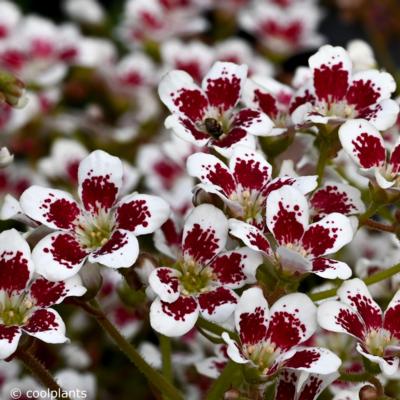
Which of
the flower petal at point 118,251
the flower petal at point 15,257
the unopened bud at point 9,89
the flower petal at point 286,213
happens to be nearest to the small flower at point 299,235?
the flower petal at point 286,213

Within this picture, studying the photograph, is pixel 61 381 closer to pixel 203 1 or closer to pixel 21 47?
pixel 21 47

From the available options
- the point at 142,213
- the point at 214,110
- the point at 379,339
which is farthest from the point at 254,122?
the point at 379,339

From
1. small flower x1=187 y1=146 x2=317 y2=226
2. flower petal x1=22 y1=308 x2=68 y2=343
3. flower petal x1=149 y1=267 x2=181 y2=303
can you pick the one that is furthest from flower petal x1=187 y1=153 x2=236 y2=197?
flower petal x1=22 y1=308 x2=68 y2=343

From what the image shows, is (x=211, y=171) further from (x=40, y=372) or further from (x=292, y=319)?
(x=40, y=372)

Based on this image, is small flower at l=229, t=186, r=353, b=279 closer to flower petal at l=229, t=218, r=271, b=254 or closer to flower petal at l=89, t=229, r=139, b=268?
flower petal at l=229, t=218, r=271, b=254

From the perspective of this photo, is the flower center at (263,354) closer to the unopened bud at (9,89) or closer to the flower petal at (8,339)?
the flower petal at (8,339)

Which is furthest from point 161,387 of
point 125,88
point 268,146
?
point 125,88
